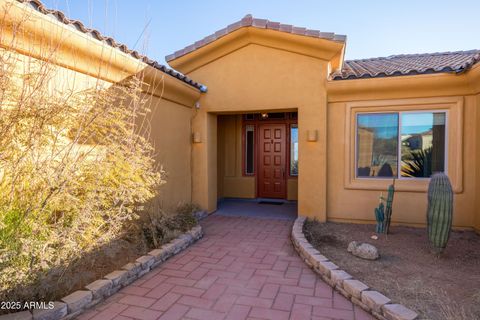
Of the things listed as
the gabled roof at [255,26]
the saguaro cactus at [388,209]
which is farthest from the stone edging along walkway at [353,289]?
the gabled roof at [255,26]

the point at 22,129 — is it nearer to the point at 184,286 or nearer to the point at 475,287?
the point at 184,286

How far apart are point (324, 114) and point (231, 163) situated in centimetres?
482

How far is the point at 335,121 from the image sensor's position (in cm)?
787

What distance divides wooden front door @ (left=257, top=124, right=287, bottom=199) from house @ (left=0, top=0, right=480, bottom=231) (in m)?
2.56

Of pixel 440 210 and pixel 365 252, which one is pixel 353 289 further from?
pixel 440 210

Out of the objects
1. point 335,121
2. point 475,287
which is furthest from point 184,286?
point 335,121

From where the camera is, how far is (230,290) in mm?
4289

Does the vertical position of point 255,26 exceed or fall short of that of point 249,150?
it exceeds it

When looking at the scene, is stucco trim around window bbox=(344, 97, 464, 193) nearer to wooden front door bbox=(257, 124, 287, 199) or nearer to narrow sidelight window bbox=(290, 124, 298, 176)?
narrow sidelight window bbox=(290, 124, 298, 176)

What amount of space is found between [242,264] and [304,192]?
11.3ft

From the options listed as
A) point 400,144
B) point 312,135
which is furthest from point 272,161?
point 400,144

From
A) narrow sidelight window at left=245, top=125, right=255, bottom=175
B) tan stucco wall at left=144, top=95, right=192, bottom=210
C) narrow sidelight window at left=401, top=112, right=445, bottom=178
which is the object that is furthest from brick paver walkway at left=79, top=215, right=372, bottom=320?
narrow sidelight window at left=245, top=125, right=255, bottom=175

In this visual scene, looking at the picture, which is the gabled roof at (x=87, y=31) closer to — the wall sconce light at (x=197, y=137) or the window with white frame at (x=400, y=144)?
the wall sconce light at (x=197, y=137)

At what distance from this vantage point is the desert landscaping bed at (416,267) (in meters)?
3.73
